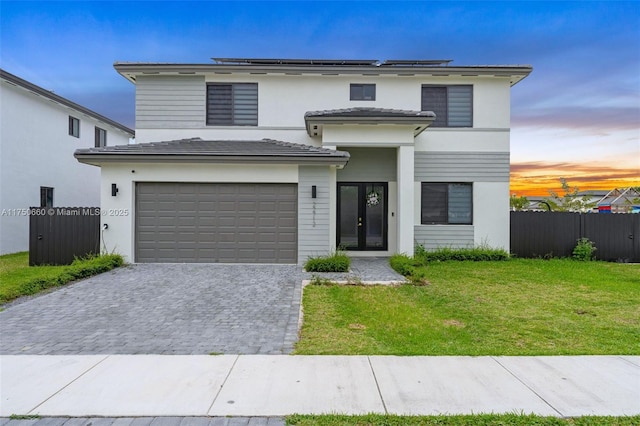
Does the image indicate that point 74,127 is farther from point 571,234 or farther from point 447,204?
point 571,234

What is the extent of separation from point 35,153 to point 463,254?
58.5ft

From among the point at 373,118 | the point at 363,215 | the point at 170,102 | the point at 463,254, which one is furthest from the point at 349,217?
the point at 170,102

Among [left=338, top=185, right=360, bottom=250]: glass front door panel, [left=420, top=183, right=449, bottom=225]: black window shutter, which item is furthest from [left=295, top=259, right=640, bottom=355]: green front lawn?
[left=338, top=185, right=360, bottom=250]: glass front door panel

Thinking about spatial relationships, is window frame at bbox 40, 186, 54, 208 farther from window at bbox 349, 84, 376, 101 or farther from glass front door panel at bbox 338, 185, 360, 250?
window at bbox 349, 84, 376, 101

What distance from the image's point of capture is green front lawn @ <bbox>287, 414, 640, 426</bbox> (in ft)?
9.39

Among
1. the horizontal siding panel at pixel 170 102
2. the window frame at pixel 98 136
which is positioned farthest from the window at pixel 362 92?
the window frame at pixel 98 136

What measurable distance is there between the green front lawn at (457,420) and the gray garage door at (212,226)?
7594 millimetres

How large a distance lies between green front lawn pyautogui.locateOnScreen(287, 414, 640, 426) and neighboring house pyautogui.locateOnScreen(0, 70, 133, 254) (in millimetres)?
15682

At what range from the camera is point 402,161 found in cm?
1095

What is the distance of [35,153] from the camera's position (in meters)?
14.4

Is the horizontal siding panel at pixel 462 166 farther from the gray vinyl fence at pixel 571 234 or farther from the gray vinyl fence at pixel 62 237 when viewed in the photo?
the gray vinyl fence at pixel 62 237

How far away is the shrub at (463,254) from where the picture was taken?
11.7 m

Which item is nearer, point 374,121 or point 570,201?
point 374,121

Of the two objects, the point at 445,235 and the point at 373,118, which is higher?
the point at 373,118
